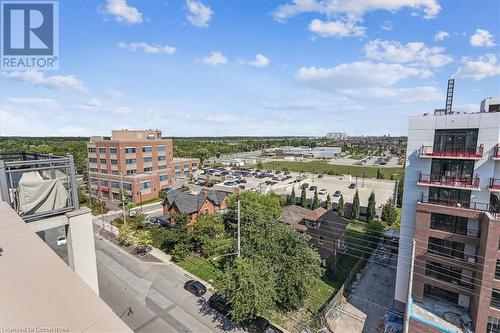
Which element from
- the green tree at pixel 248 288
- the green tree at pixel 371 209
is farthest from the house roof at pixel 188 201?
the green tree at pixel 371 209

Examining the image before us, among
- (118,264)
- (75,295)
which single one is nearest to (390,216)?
(118,264)

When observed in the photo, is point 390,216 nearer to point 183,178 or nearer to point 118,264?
point 118,264

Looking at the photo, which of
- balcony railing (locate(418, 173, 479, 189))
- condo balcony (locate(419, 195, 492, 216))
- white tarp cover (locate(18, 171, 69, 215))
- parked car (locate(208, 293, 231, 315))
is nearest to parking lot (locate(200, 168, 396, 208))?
condo balcony (locate(419, 195, 492, 216))

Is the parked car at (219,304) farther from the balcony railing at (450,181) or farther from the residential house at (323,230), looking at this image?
the balcony railing at (450,181)

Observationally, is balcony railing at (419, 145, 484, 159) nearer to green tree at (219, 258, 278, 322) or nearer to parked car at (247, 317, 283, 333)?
green tree at (219, 258, 278, 322)

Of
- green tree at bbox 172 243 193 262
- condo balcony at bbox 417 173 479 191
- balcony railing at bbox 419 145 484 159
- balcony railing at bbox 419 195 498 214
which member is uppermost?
balcony railing at bbox 419 145 484 159

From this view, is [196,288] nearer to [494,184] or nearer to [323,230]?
[323,230]
